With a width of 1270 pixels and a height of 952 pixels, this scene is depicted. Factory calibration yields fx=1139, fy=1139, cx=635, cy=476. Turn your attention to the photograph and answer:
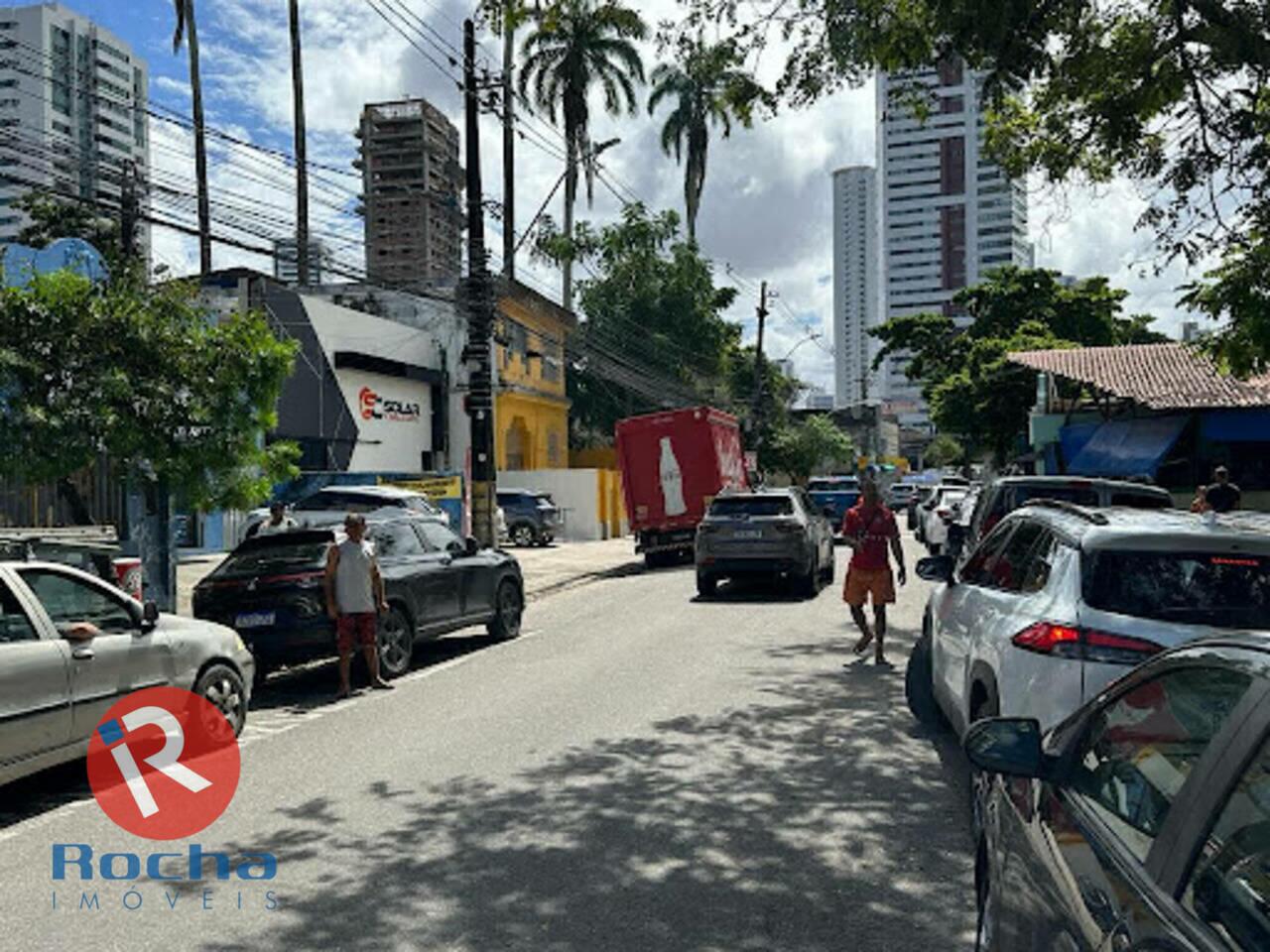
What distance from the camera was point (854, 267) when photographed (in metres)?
102

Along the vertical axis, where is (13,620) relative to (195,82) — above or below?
below

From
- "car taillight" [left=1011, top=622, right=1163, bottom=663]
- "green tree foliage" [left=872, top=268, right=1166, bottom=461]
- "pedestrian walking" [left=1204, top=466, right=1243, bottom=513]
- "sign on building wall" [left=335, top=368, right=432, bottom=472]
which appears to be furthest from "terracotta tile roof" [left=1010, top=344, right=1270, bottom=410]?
"car taillight" [left=1011, top=622, right=1163, bottom=663]

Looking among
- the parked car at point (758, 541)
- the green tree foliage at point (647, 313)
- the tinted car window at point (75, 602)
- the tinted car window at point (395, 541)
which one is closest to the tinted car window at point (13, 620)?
the tinted car window at point (75, 602)

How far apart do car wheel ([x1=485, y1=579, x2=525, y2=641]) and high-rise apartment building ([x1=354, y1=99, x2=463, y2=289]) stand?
10815mm

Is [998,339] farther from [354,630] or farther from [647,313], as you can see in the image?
[354,630]

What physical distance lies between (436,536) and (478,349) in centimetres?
862

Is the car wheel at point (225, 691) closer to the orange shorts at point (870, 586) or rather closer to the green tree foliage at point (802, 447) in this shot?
the orange shorts at point (870, 586)

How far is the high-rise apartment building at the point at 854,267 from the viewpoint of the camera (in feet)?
327

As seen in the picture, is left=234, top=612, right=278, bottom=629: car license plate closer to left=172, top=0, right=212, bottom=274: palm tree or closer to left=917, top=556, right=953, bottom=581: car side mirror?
left=917, top=556, right=953, bottom=581: car side mirror

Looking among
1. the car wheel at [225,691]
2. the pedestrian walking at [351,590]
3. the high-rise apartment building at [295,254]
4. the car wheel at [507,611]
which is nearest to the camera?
the car wheel at [225,691]

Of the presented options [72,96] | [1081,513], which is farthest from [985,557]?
[72,96]

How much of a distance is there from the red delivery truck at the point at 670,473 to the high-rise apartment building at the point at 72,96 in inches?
430

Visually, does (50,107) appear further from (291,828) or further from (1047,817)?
(1047,817)

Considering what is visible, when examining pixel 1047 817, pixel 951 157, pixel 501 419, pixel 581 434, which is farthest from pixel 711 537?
pixel 951 157
